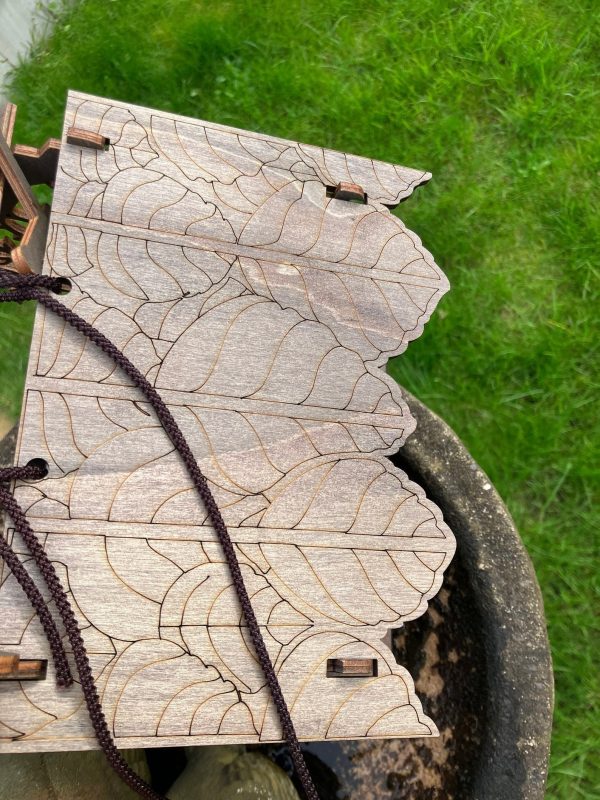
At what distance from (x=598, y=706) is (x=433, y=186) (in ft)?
5.07

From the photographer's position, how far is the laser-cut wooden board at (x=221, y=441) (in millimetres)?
845

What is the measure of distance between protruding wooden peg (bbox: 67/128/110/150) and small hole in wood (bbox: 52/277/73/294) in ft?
0.76

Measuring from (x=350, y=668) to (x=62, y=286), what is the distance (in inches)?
28.3

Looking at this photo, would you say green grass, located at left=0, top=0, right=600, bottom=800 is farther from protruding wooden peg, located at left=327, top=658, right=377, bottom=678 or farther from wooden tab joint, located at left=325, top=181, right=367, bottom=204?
protruding wooden peg, located at left=327, top=658, right=377, bottom=678

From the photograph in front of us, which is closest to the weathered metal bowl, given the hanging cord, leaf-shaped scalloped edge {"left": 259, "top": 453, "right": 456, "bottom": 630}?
leaf-shaped scalloped edge {"left": 259, "top": 453, "right": 456, "bottom": 630}

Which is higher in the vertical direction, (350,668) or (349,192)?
(349,192)

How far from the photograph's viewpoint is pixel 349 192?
1065mm

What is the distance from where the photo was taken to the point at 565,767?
1559mm

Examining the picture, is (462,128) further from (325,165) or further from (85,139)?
(85,139)

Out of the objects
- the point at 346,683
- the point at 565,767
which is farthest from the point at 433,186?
the point at 565,767

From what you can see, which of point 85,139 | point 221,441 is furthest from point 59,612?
point 85,139

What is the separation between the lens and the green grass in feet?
5.80

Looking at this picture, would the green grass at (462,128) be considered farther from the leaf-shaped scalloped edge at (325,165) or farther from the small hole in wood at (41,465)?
the small hole in wood at (41,465)

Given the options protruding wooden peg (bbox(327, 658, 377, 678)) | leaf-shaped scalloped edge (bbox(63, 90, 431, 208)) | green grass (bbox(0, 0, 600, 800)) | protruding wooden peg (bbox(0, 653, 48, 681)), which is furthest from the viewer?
green grass (bbox(0, 0, 600, 800))
